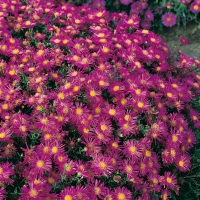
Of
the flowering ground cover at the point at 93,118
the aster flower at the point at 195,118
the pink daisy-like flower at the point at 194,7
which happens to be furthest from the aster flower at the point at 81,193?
the pink daisy-like flower at the point at 194,7

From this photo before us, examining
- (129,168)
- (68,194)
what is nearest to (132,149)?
(129,168)

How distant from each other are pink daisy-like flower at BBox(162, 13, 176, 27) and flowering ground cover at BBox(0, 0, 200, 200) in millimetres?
1521

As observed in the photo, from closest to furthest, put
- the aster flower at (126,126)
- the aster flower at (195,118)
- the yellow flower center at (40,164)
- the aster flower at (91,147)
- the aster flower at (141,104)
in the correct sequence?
the yellow flower center at (40,164) → the aster flower at (91,147) → the aster flower at (126,126) → the aster flower at (141,104) → the aster flower at (195,118)

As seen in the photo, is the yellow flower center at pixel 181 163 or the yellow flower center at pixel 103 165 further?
the yellow flower center at pixel 181 163

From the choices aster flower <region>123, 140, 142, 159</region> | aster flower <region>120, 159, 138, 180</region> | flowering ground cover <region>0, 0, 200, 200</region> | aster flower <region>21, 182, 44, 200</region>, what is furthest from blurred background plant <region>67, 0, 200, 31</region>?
aster flower <region>21, 182, 44, 200</region>

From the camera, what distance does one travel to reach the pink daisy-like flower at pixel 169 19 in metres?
4.45

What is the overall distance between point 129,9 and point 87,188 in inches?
120

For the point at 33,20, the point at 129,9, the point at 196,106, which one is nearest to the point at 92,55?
the point at 33,20

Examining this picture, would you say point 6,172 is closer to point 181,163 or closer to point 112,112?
point 112,112

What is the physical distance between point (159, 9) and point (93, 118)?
8.50 ft

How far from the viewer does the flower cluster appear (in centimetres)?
439

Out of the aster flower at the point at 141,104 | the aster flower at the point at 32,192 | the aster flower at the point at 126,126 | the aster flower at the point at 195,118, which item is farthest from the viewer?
the aster flower at the point at 195,118

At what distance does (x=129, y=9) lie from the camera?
181 inches

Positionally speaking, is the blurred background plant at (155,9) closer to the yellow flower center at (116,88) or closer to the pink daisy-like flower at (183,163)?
the yellow flower center at (116,88)
